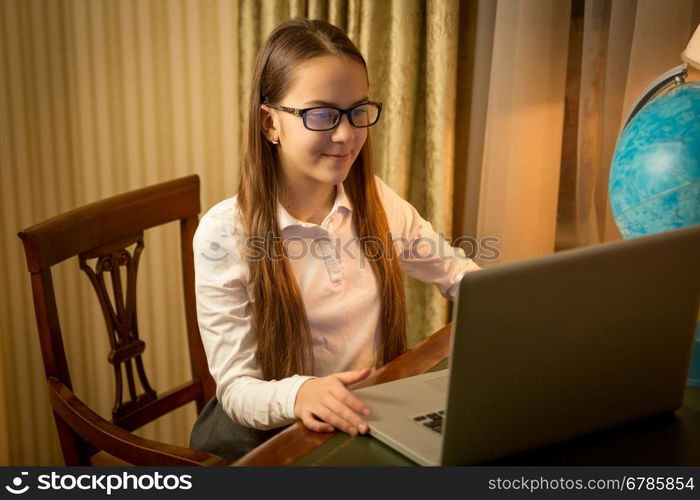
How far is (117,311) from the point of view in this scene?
1.63 metres

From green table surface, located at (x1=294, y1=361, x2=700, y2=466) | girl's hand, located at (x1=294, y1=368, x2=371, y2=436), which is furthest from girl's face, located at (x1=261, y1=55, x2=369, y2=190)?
green table surface, located at (x1=294, y1=361, x2=700, y2=466)

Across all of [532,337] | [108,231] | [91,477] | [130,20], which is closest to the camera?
[532,337]

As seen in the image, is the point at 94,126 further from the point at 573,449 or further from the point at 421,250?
the point at 573,449

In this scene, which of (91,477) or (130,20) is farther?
(130,20)

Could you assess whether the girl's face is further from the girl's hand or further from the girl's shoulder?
the girl's hand

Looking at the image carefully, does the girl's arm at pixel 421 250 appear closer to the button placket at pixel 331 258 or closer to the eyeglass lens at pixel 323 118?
the button placket at pixel 331 258

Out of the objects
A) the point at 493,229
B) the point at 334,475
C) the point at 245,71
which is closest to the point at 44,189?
the point at 245,71

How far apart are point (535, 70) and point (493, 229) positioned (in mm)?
401

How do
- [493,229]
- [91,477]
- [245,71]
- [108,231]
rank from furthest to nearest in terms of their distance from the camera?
[245,71] < [493,229] < [108,231] < [91,477]

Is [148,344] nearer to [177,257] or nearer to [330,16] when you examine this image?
[177,257]

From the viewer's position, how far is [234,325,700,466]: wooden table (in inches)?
38.3

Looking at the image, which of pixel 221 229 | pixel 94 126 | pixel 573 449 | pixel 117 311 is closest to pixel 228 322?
pixel 221 229

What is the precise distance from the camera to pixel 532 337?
89cm
